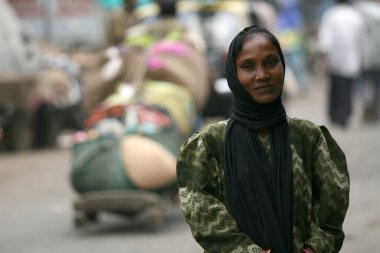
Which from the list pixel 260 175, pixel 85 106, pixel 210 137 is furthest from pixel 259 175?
pixel 85 106

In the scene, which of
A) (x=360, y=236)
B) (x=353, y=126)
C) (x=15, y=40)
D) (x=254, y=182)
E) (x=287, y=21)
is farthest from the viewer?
(x=287, y=21)

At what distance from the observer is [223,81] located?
55.6 ft

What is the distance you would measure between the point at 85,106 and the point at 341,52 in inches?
218

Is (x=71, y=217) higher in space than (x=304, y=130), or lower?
lower

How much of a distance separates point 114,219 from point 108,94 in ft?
4.90

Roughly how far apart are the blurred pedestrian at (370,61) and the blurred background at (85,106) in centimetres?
2

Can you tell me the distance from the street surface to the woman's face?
4.75 m

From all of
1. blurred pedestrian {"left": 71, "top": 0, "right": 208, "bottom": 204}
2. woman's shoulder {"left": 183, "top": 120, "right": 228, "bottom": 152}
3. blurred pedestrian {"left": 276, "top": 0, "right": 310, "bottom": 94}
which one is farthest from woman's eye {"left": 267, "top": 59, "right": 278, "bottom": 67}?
blurred pedestrian {"left": 276, "top": 0, "right": 310, "bottom": 94}

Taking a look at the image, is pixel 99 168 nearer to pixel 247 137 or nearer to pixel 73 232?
pixel 73 232

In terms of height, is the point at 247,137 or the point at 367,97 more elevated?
the point at 247,137

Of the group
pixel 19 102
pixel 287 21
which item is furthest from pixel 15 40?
pixel 287 21

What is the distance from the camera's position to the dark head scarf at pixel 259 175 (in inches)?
177

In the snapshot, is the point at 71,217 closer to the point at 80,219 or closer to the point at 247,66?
the point at 80,219

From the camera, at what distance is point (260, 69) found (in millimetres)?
4531
